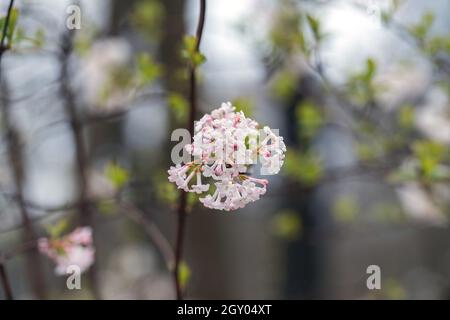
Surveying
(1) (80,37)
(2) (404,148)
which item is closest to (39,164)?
(1) (80,37)

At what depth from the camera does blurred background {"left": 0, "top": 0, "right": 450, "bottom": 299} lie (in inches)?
74.4

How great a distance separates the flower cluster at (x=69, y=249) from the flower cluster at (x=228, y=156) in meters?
0.61

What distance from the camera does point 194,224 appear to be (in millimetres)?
3688

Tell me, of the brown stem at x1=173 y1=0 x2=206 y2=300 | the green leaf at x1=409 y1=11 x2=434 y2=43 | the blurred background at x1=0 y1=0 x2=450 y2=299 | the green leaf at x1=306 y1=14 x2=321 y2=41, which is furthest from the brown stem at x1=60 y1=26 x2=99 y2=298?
the green leaf at x1=409 y1=11 x2=434 y2=43

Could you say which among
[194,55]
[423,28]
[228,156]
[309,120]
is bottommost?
[228,156]

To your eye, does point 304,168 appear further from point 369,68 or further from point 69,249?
point 69,249

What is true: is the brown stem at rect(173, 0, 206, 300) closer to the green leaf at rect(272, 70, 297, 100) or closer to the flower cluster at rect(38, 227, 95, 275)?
the flower cluster at rect(38, 227, 95, 275)

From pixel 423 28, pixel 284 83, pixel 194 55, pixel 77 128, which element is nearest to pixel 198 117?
pixel 284 83

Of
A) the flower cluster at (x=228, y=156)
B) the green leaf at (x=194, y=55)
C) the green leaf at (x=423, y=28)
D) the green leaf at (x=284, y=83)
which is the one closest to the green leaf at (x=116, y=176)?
the green leaf at (x=194, y=55)

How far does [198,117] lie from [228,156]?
2.07 meters

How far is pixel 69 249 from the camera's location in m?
1.50

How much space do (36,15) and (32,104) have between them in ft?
1.51

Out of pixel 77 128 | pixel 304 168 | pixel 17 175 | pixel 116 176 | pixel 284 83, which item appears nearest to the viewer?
pixel 116 176

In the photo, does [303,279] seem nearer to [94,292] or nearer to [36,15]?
[94,292]
